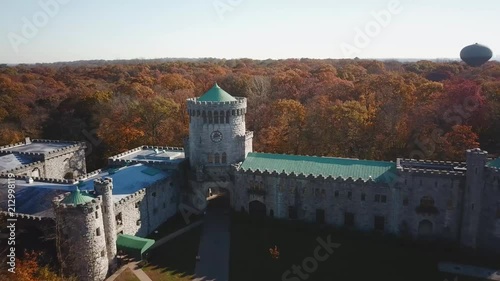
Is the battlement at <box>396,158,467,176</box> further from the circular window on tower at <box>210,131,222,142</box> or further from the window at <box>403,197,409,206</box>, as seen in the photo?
the circular window on tower at <box>210,131,222,142</box>

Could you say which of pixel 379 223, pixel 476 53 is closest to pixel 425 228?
pixel 379 223

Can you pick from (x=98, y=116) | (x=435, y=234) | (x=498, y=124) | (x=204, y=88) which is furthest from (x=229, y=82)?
(x=435, y=234)

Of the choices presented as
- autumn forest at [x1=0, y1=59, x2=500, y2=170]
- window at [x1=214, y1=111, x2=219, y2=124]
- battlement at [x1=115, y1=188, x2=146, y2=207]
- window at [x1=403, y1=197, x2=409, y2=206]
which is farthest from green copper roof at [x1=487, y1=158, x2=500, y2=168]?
battlement at [x1=115, y1=188, x2=146, y2=207]

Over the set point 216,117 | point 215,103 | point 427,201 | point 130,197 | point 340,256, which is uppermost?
point 215,103

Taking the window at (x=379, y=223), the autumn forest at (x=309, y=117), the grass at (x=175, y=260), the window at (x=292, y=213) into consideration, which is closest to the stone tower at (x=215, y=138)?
the grass at (x=175, y=260)

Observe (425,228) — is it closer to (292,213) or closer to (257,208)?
(292,213)

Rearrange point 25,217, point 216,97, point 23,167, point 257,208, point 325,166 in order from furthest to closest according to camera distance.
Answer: point 23,167 < point 216,97 < point 257,208 < point 325,166 < point 25,217

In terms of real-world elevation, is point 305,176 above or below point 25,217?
above
